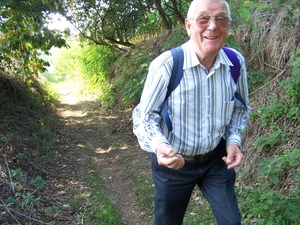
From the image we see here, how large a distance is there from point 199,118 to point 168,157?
39 centimetres

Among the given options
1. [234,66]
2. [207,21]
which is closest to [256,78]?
[234,66]

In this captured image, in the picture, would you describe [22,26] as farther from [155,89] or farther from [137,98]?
[155,89]

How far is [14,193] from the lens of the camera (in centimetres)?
450

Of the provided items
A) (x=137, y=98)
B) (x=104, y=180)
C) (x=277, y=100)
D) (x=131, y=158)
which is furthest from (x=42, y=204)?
(x=137, y=98)

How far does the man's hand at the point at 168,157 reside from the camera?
2.09 m

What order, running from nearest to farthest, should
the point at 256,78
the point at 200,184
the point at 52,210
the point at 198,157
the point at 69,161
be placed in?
the point at 198,157
the point at 200,184
the point at 52,210
the point at 256,78
the point at 69,161

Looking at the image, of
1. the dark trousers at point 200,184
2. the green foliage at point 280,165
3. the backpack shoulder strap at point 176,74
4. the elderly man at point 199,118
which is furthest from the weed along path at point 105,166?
the backpack shoulder strap at point 176,74

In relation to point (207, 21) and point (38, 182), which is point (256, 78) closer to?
point (38, 182)

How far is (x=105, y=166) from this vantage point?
7102mm

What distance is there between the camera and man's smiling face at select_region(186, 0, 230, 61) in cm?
223

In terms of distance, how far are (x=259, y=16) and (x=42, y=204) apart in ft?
15.5

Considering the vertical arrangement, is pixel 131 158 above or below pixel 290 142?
below

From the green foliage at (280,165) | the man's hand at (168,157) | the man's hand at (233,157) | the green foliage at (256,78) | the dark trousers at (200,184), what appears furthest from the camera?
the green foliage at (256,78)

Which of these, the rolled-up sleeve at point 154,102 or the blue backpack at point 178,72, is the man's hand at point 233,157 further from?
the rolled-up sleeve at point 154,102
